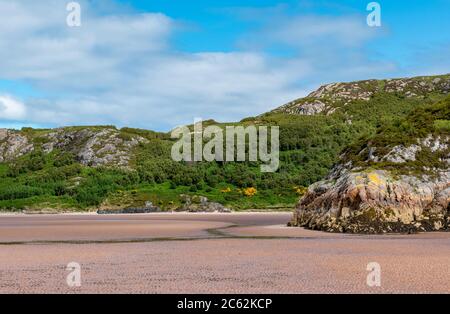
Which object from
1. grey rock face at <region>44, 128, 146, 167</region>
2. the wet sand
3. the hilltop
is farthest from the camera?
grey rock face at <region>44, 128, 146, 167</region>

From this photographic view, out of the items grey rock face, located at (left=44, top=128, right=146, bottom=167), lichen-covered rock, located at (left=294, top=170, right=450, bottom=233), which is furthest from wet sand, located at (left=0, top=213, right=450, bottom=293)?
grey rock face, located at (left=44, top=128, right=146, bottom=167)

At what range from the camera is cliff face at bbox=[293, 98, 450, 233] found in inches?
1582

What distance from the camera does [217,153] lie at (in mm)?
170250

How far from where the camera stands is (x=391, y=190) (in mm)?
41219

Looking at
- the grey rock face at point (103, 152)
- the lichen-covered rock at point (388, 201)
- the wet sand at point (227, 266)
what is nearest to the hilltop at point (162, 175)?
the grey rock face at point (103, 152)

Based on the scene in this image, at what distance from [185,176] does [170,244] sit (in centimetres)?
11685

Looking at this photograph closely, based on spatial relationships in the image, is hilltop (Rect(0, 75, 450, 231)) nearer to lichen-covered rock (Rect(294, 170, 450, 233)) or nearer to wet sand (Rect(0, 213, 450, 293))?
lichen-covered rock (Rect(294, 170, 450, 233))

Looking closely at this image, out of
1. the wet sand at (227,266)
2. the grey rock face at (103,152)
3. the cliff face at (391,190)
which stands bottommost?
the wet sand at (227,266)

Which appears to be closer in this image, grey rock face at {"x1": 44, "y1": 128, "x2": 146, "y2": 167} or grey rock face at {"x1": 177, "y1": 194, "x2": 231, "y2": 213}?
grey rock face at {"x1": 177, "y1": 194, "x2": 231, "y2": 213}

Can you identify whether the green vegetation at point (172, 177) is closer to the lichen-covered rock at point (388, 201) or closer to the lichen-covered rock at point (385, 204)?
the lichen-covered rock at point (388, 201)

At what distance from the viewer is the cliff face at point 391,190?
132ft

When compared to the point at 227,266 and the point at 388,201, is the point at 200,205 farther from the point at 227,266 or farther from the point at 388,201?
the point at 227,266

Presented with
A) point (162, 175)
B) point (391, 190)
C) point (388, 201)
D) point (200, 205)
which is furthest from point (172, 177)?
point (388, 201)

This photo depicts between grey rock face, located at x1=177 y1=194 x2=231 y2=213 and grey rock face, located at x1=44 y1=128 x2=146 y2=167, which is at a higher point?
grey rock face, located at x1=44 y1=128 x2=146 y2=167
